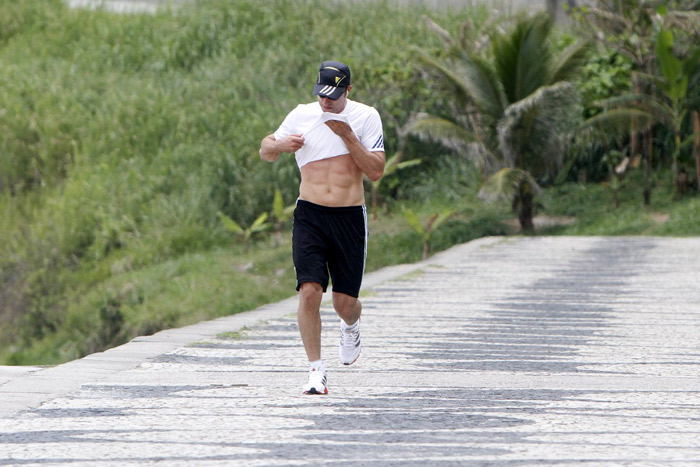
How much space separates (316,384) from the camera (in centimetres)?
559

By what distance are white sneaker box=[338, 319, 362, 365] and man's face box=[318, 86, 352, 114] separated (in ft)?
4.20

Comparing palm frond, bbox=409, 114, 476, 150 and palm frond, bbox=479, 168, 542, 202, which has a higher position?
palm frond, bbox=409, 114, 476, 150

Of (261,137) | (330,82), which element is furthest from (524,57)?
(330,82)

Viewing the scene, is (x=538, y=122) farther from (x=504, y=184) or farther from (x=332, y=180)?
(x=332, y=180)

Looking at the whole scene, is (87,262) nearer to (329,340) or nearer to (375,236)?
(375,236)

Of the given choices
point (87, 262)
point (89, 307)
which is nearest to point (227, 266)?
point (89, 307)

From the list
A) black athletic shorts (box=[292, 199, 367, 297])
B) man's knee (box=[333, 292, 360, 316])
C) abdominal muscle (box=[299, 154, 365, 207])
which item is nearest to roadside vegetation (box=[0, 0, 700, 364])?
man's knee (box=[333, 292, 360, 316])

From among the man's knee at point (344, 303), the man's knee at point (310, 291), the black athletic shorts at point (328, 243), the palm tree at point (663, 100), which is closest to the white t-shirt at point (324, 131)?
the black athletic shorts at point (328, 243)

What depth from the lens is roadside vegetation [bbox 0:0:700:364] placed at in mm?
20891

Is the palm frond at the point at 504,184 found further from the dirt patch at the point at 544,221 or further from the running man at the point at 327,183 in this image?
the running man at the point at 327,183

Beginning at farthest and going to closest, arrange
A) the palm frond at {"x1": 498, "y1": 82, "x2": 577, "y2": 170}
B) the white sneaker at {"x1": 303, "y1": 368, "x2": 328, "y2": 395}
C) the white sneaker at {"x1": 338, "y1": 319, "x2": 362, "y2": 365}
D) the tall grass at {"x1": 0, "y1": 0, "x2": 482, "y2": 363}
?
the tall grass at {"x1": 0, "y1": 0, "x2": 482, "y2": 363}, the palm frond at {"x1": 498, "y1": 82, "x2": 577, "y2": 170}, the white sneaker at {"x1": 338, "y1": 319, "x2": 362, "y2": 365}, the white sneaker at {"x1": 303, "y1": 368, "x2": 328, "y2": 395}

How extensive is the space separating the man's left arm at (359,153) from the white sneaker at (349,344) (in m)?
0.99

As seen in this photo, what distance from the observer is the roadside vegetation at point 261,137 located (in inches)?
822

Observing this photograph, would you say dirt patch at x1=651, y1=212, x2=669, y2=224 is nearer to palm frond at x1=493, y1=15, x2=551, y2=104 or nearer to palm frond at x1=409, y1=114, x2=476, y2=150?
palm frond at x1=493, y1=15, x2=551, y2=104
